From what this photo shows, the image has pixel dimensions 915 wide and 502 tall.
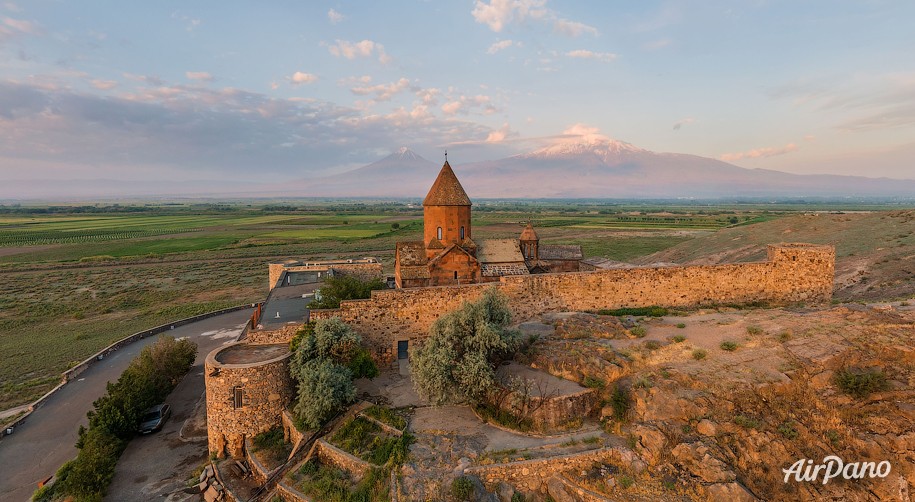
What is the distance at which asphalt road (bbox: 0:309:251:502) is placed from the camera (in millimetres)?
13945

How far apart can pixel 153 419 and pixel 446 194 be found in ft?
56.4

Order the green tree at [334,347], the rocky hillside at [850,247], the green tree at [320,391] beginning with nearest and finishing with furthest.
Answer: the green tree at [320,391], the green tree at [334,347], the rocky hillside at [850,247]

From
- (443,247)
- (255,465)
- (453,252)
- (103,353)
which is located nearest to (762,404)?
(255,465)

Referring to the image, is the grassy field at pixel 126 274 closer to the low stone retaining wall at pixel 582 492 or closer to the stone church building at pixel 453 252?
the stone church building at pixel 453 252

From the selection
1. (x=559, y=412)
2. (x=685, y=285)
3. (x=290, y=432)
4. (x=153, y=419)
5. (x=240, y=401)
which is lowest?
(x=153, y=419)

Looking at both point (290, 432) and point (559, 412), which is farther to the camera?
point (290, 432)

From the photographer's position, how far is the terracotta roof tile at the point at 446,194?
24.4 metres

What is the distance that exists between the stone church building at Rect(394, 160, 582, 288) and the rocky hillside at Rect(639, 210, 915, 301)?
52.7 ft

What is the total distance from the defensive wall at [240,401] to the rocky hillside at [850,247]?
85.4ft

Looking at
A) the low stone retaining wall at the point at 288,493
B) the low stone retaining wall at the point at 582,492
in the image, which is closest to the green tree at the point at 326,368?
the low stone retaining wall at the point at 288,493

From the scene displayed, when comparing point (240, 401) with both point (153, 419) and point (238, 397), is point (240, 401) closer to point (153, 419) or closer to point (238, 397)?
point (238, 397)

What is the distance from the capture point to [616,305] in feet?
63.4

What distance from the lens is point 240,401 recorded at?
14109mm

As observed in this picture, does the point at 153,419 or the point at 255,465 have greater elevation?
the point at 255,465
